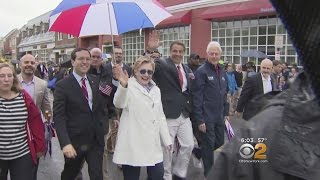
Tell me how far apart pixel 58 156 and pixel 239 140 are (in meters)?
7.34

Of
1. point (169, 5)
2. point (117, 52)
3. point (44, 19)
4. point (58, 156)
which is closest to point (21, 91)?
point (117, 52)

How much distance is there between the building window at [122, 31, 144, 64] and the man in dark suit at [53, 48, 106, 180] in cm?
2541

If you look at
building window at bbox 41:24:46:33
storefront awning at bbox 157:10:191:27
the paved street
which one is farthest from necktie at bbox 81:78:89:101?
building window at bbox 41:24:46:33

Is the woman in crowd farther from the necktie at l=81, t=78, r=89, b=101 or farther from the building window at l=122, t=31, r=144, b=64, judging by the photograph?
the building window at l=122, t=31, r=144, b=64

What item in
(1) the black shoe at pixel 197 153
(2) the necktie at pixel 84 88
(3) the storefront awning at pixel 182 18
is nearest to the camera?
(2) the necktie at pixel 84 88

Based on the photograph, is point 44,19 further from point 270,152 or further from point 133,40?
point 270,152

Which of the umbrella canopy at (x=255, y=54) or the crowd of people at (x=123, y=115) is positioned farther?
the umbrella canopy at (x=255, y=54)

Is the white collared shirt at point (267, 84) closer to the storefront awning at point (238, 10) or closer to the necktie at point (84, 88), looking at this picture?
the necktie at point (84, 88)

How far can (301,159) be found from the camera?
0.88 meters

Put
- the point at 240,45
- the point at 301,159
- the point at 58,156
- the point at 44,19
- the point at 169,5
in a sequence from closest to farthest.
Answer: the point at 301,159 < the point at 58,156 < the point at 240,45 < the point at 169,5 < the point at 44,19

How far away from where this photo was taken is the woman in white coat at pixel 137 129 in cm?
468

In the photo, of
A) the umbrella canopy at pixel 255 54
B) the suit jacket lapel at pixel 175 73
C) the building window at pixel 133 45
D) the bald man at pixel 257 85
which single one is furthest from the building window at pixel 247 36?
the suit jacket lapel at pixel 175 73

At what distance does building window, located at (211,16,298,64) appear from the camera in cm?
1986

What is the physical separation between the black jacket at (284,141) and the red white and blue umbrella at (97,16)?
4435 mm
